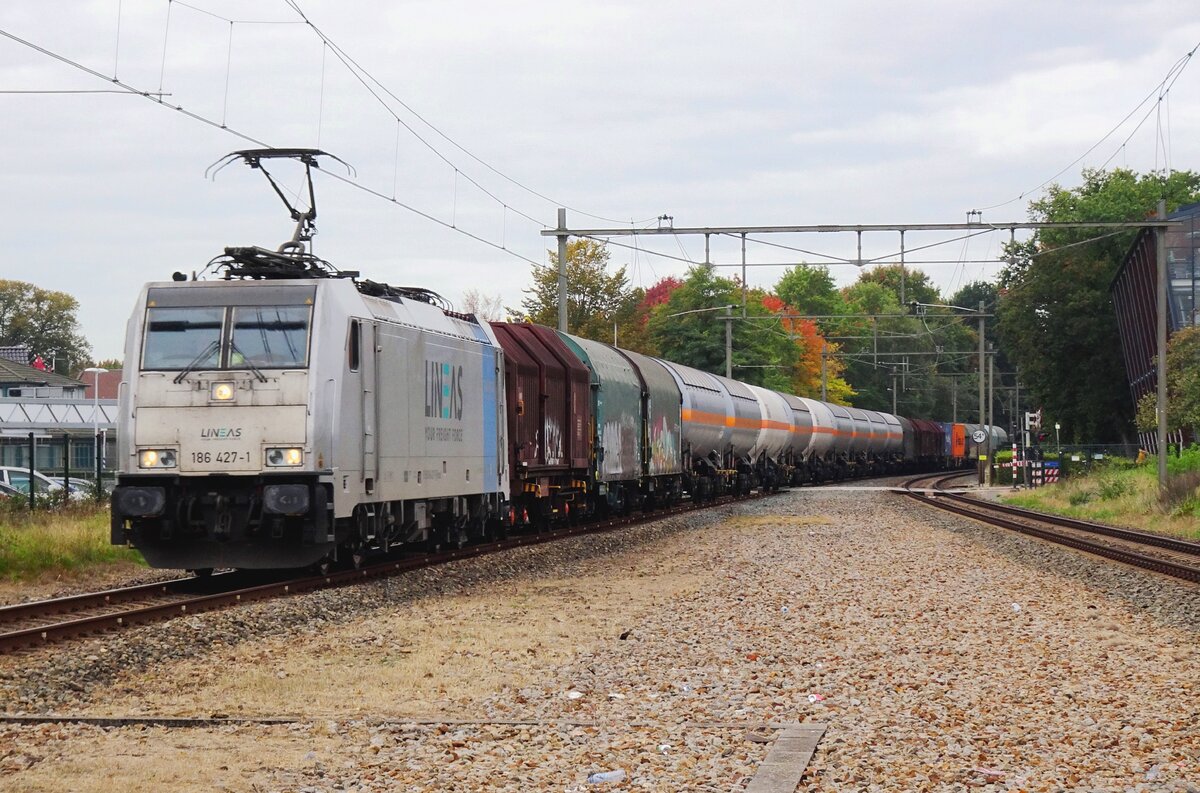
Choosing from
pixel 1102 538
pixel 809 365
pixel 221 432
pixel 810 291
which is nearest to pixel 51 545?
pixel 221 432

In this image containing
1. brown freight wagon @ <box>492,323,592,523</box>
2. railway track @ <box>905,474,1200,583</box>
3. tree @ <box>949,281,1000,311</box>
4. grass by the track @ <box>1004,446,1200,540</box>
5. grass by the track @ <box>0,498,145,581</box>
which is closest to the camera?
grass by the track @ <box>0,498,145,581</box>

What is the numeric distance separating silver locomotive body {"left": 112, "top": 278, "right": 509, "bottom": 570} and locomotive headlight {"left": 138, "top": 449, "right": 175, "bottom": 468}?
0.03 ft

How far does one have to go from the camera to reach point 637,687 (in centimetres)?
1031

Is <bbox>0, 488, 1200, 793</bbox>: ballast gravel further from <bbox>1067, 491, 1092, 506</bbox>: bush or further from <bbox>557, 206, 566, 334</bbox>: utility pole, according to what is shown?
<bbox>1067, 491, 1092, 506</bbox>: bush

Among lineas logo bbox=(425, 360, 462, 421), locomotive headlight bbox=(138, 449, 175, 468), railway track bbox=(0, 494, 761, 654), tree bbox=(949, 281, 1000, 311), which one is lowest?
railway track bbox=(0, 494, 761, 654)

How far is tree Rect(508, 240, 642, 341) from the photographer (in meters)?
91.7

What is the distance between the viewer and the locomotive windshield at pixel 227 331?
1600 centimetres

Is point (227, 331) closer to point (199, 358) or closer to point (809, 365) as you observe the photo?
point (199, 358)

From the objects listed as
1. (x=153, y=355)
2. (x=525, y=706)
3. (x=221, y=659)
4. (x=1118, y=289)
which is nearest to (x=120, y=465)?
(x=153, y=355)

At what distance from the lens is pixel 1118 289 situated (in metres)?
69.8

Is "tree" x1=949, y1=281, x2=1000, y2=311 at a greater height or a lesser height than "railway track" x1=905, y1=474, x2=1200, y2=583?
greater

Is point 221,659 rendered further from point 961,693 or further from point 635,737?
point 961,693

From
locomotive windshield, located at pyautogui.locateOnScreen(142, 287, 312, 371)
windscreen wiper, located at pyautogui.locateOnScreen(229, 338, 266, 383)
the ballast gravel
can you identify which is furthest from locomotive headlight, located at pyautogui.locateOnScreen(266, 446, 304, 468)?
the ballast gravel

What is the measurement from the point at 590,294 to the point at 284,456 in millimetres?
78346
